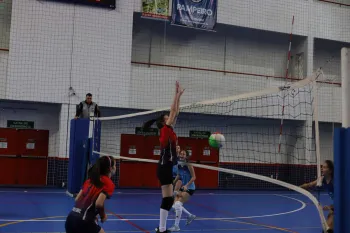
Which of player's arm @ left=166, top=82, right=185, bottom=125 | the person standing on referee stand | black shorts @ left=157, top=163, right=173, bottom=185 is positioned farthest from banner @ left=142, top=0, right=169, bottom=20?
black shorts @ left=157, top=163, right=173, bottom=185

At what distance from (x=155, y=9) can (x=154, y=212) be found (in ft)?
27.3

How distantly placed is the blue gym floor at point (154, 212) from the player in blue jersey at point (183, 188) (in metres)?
0.26

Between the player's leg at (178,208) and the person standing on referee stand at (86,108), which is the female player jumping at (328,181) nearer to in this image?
the player's leg at (178,208)

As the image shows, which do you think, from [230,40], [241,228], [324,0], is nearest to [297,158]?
[230,40]

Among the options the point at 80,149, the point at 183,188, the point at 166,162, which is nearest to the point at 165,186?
the point at 166,162

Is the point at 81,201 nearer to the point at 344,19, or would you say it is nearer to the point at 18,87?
the point at 18,87

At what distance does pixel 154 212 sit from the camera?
33.6ft

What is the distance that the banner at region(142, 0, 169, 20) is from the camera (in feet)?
50.4

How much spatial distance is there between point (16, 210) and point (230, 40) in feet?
37.8

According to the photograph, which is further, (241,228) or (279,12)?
(279,12)

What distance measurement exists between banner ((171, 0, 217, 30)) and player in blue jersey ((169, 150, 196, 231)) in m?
7.79

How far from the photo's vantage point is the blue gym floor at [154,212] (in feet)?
26.9

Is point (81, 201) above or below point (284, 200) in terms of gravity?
above

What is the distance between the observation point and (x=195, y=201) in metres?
12.8
